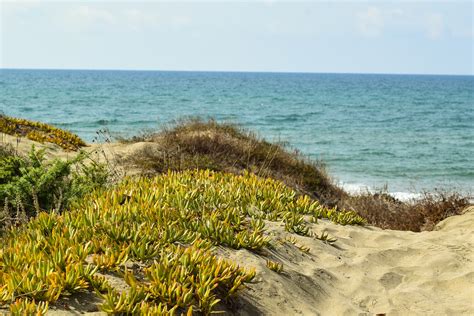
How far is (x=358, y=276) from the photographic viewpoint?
19.5 ft

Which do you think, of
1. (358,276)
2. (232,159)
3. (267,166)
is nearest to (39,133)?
(232,159)

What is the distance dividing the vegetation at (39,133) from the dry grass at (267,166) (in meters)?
2.10

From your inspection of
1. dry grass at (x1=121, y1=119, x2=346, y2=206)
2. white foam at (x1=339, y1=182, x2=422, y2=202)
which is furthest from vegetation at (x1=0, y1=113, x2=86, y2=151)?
white foam at (x1=339, y1=182, x2=422, y2=202)

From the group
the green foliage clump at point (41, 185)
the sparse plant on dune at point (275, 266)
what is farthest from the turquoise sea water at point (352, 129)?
the sparse plant on dune at point (275, 266)

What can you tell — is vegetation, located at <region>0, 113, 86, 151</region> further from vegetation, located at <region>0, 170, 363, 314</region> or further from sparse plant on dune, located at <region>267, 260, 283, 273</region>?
sparse plant on dune, located at <region>267, 260, 283, 273</region>

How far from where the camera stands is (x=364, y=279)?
19.4ft

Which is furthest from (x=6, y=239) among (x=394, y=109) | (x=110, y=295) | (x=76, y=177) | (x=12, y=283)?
(x=394, y=109)

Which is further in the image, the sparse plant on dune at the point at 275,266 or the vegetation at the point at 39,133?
the vegetation at the point at 39,133

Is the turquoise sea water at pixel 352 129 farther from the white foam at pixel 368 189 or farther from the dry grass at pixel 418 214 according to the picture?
the dry grass at pixel 418 214

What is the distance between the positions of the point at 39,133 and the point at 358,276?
11.0 metres

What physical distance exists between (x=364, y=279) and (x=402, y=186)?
14.3m

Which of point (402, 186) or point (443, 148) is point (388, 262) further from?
point (443, 148)

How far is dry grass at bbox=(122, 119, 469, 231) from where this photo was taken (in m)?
9.66

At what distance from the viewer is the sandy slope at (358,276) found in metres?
4.98
